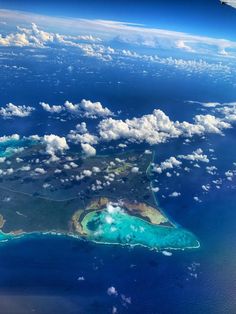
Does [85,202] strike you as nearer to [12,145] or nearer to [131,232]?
[131,232]

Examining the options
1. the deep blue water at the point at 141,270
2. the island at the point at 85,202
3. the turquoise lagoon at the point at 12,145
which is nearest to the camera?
the deep blue water at the point at 141,270

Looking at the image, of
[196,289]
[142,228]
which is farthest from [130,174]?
[196,289]

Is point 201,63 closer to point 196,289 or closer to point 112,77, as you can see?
point 112,77

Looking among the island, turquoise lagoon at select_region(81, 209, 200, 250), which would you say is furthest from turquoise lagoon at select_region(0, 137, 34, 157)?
turquoise lagoon at select_region(81, 209, 200, 250)

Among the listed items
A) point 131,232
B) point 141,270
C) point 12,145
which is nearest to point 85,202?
point 131,232

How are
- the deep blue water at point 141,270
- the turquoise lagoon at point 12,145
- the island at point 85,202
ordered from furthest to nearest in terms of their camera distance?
1. the turquoise lagoon at point 12,145
2. the island at point 85,202
3. the deep blue water at point 141,270

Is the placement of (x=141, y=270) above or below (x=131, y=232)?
below

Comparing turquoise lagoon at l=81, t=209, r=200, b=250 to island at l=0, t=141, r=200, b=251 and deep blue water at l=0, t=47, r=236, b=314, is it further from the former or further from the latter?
deep blue water at l=0, t=47, r=236, b=314

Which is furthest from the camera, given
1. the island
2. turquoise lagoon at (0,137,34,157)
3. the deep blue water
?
turquoise lagoon at (0,137,34,157)

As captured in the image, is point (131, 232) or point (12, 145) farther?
point (12, 145)

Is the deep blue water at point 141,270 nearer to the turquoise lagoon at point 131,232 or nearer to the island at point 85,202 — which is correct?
the turquoise lagoon at point 131,232

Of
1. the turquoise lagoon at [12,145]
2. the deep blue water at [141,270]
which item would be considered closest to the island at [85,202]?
the turquoise lagoon at [12,145]
